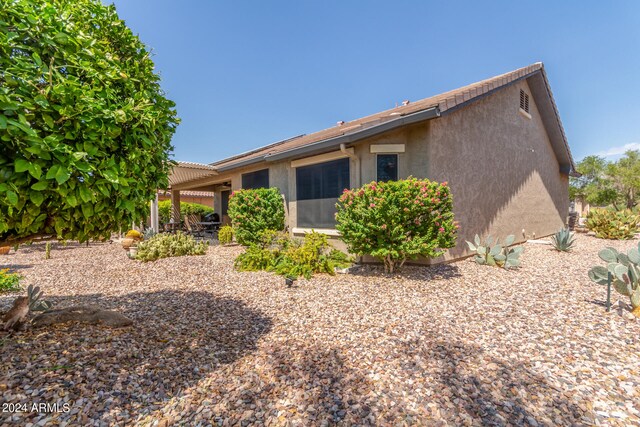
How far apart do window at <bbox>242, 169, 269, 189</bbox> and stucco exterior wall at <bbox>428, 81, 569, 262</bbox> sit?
685 cm

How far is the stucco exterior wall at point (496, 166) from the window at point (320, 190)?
274 cm

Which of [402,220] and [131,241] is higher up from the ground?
[402,220]

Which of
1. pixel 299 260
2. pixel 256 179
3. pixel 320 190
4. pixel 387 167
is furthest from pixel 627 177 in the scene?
pixel 299 260

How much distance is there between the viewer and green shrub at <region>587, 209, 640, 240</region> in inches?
469

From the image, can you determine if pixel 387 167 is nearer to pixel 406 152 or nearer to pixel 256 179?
pixel 406 152

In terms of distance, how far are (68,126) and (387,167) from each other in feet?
23.3

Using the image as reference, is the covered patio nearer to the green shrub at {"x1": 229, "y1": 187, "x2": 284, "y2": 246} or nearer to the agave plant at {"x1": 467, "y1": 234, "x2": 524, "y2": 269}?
the green shrub at {"x1": 229, "y1": 187, "x2": 284, "y2": 246}

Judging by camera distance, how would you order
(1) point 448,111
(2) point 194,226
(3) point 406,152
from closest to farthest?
(1) point 448,111 < (3) point 406,152 < (2) point 194,226

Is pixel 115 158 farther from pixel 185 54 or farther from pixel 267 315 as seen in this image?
pixel 185 54

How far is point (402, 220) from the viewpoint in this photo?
6340 mm

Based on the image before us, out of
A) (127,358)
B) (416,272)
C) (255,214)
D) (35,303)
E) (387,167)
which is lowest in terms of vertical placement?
(127,358)

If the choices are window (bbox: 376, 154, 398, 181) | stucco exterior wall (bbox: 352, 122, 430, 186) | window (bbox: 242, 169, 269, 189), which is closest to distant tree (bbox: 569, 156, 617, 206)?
stucco exterior wall (bbox: 352, 122, 430, 186)

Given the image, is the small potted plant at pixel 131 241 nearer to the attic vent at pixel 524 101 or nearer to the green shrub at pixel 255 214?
the green shrub at pixel 255 214

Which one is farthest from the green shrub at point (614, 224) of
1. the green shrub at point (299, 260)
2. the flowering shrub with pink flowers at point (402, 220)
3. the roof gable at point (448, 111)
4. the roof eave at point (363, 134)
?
the green shrub at point (299, 260)
